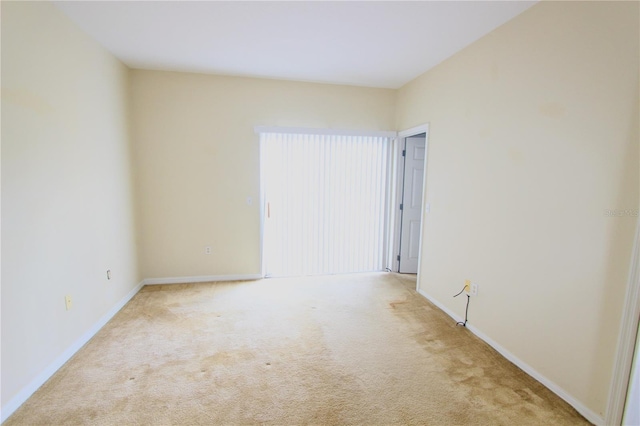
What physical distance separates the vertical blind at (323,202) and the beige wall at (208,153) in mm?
196

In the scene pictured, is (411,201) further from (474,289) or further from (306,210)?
(474,289)

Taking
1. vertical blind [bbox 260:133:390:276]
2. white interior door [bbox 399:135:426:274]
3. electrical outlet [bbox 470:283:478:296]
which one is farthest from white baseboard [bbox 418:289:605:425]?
vertical blind [bbox 260:133:390:276]

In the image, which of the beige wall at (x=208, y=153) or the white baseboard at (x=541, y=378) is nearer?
the white baseboard at (x=541, y=378)

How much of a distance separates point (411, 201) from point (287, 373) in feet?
9.57

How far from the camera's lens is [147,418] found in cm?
169

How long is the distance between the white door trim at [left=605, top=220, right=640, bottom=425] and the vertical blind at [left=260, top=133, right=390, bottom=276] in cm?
281

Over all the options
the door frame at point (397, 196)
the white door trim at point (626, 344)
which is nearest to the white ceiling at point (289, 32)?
the door frame at point (397, 196)

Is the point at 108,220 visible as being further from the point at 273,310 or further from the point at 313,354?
the point at 313,354

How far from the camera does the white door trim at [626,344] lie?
1535mm

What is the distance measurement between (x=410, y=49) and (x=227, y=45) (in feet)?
5.59

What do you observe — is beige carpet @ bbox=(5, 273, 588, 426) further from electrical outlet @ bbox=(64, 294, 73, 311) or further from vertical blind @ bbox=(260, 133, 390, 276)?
vertical blind @ bbox=(260, 133, 390, 276)

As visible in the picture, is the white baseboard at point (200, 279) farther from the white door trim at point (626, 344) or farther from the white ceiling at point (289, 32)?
the white door trim at point (626, 344)

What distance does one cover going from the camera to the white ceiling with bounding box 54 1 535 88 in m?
2.09

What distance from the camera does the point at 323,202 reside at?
404cm
